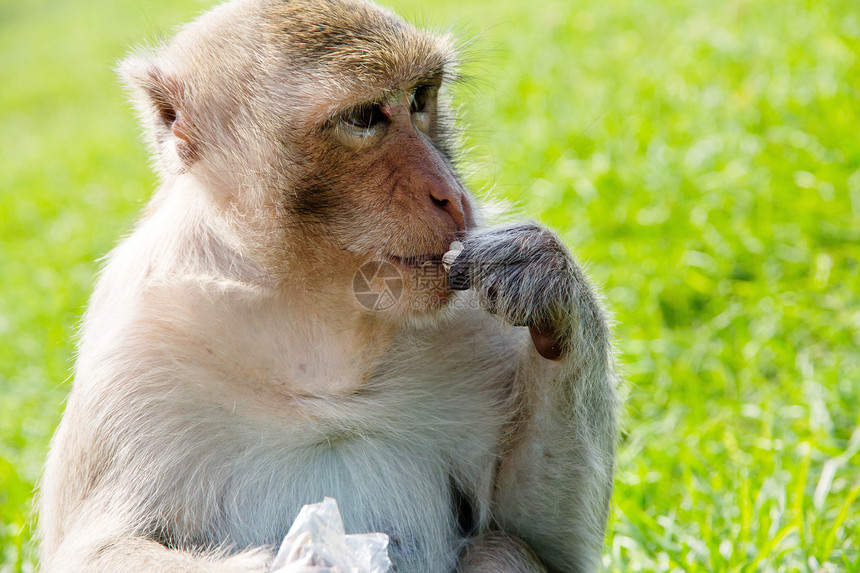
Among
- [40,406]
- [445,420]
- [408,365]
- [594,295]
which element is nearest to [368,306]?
[408,365]

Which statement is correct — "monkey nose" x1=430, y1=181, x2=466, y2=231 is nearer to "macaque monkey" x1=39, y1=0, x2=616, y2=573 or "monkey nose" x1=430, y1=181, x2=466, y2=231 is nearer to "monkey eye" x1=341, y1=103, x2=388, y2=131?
"macaque monkey" x1=39, y1=0, x2=616, y2=573

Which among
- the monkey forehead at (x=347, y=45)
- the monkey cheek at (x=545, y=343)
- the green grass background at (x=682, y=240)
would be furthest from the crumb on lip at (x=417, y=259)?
the green grass background at (x=682, y=240)

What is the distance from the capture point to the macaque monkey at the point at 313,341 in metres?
2.45

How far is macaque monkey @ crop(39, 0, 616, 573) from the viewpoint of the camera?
2.45 metres

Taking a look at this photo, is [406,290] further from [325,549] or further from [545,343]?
[325,549]

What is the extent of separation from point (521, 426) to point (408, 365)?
0.40 metres

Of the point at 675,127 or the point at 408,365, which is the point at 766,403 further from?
the point at 675,127

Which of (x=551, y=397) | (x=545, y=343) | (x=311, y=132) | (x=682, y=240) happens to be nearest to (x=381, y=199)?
(x=311, y=132)

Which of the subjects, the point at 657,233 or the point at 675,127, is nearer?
the point at 657,233

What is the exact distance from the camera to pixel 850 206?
4867mm

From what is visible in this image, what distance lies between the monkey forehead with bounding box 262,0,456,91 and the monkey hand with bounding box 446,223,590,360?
0.54m

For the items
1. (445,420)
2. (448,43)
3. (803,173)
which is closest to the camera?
(445,420)

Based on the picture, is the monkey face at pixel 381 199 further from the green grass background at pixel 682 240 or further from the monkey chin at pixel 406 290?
the green grass background at pixel 682 240

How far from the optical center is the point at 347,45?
254 centimetres
